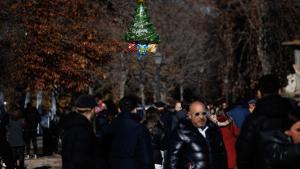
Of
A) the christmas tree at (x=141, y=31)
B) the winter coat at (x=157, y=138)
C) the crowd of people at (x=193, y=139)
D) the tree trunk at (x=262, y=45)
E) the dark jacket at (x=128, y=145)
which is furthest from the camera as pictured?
the tree trunk at (x=262, y=45)

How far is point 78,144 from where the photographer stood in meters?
7.84

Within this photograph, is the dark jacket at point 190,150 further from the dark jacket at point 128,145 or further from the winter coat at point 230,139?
the winter coat at point 230,139

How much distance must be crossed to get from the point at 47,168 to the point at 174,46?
88.7 feet

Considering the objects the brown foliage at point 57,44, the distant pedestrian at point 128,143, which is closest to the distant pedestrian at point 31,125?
the brown foliage at point 57,44

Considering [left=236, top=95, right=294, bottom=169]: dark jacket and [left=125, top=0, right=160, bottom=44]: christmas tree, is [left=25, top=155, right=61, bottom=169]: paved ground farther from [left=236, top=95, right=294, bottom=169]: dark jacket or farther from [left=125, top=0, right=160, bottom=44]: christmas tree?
[left=236, top=95, right=294, bottom=169]: dark jacket

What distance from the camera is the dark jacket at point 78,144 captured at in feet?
25.7

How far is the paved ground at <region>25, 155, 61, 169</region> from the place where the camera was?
2042cm

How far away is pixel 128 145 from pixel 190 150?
1.07 m

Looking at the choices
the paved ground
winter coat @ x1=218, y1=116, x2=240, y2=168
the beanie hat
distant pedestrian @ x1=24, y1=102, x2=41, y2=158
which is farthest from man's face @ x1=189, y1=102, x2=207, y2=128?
distant pedestrian @ x1=24, y1=102, x2=41, y2=158

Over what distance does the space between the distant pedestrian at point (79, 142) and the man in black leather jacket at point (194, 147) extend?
86cm

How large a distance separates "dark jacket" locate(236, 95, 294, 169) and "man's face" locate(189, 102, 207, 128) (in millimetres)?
1720

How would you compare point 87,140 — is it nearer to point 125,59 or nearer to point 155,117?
point 155,117

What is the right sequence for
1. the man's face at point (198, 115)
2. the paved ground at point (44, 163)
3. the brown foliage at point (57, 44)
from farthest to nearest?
the brown foliage at point (57, 44), the paved ground at point (44, 163), the man's face at point (198, 115)

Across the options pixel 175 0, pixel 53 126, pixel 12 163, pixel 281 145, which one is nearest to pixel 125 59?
pixel 175 0
